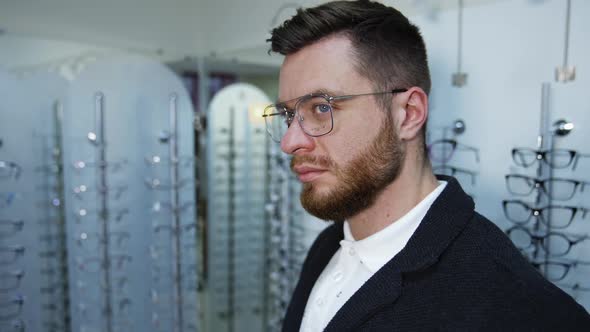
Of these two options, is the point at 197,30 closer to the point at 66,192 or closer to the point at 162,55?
the point at 162,55

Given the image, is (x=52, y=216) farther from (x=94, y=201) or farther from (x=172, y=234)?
(x=172, y=234)

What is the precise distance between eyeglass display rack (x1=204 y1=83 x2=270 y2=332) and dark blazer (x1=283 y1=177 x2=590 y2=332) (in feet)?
6.75

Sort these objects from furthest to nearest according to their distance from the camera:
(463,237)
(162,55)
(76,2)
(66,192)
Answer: (162,55)
(76,2)
(66,192)
(463,237)

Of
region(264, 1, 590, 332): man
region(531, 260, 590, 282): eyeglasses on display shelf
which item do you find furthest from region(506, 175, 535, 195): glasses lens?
region(264, 1, 590, 332): man

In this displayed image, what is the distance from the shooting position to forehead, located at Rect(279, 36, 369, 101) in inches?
35.1

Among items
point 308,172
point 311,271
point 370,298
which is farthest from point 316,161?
point 311,271

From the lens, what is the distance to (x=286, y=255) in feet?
7.94

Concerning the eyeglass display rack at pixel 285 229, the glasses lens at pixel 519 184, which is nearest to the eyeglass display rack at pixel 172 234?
the eyeglass display rack at pixel 285 229

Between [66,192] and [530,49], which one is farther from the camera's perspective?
[66,192]

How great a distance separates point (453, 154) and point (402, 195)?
0.84 m

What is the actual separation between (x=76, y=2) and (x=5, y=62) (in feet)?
1.88

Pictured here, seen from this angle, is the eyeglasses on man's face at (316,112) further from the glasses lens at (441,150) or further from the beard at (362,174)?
the glasses lens at (441,150)

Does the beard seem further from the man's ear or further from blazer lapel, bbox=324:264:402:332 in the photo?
blazer lapel, bbox=324:264:402:332

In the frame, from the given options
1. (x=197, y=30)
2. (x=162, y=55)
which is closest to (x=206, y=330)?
(x=162, y=55)
